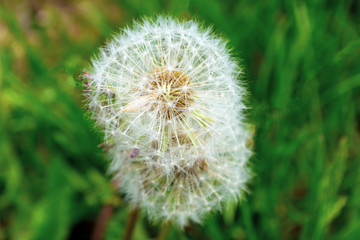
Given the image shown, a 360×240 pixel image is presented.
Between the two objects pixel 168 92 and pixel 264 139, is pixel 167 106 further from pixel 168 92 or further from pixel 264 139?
pixel 264 139

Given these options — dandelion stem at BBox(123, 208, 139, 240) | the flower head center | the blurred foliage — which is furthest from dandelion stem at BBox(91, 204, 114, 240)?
the flower head center

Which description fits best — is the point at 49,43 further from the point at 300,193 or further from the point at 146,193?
the point at 300,193

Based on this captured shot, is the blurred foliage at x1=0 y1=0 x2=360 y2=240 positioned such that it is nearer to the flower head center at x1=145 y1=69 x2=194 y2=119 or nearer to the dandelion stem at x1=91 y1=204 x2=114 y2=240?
the dandelion stem at x1=91 y1=204 x2=114 y2=240

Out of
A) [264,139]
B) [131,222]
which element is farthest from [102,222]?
[264,139]

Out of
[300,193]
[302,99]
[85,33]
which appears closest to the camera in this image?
[302,99]

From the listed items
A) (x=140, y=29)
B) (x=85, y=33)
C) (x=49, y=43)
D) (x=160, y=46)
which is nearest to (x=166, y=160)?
(x=160, y=46)

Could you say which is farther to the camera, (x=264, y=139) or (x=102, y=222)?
(x=102, y=222)
